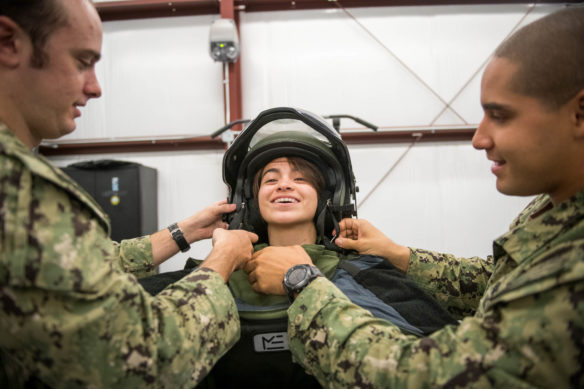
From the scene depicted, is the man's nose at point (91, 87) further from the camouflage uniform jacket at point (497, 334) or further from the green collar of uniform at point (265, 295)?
the green collar of uniform at point (265, 295)

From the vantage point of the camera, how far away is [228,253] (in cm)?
165

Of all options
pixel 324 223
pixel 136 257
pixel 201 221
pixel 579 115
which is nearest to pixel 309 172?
pixel 324 223

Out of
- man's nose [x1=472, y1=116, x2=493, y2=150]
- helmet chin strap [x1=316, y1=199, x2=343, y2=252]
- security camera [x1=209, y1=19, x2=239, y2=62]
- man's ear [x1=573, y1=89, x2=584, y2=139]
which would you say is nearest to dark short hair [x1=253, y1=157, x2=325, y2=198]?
helmet chin strap [x1=316, y1=199, x2=343, y2=252]

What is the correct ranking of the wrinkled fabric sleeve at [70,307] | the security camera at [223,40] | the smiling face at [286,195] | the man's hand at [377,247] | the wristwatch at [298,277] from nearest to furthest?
the wrinkled fabric sleeve at [70,307] < the wristwatch at [298,277] < the man's hand at [377,247] < the smiling face at [286,195] < the security camera at [223,40]

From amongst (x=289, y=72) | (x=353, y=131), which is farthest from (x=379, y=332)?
(x=289, y=72)

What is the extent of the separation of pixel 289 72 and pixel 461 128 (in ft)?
10.1

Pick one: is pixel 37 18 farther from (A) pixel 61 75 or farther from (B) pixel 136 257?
(B) pixel 136 257

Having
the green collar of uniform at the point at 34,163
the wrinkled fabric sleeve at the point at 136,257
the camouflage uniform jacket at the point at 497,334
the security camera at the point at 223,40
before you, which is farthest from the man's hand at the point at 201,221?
the security camera at the point at 223,40

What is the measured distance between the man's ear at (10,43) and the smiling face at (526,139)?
1451 mm

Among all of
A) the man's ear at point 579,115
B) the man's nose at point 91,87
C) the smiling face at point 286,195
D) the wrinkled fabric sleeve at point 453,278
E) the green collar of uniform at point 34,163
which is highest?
the man's nose at point 91,87

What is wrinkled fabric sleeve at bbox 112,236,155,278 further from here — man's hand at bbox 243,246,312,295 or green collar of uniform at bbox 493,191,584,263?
green collar of uniform at bbox 493,191,584,263

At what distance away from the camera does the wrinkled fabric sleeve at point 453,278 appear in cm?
213

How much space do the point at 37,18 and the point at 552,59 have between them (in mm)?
1517

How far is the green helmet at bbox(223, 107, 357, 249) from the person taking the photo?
238cm
